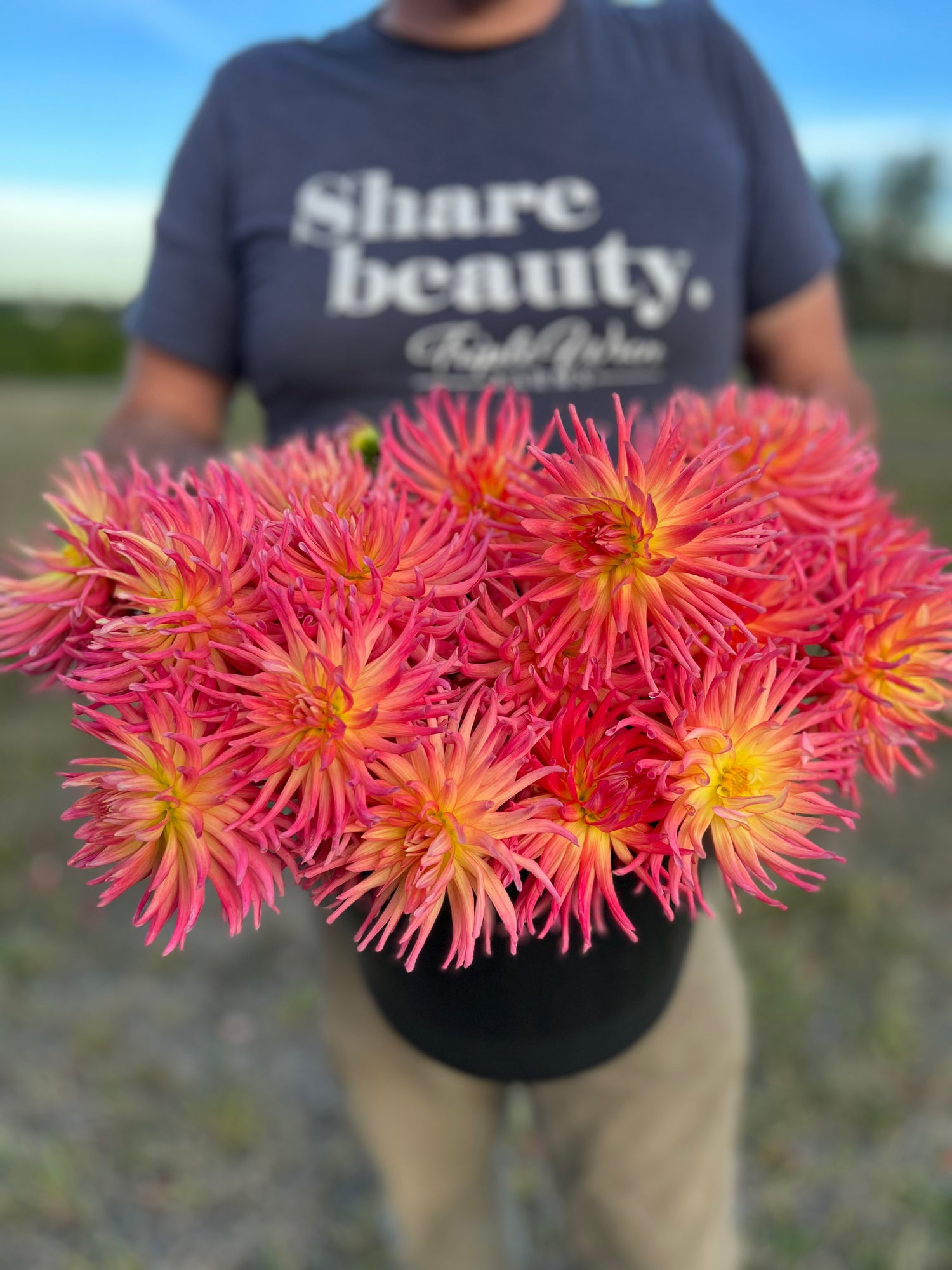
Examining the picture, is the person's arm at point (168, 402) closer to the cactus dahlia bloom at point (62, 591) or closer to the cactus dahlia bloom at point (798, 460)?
the cactus dahlia bloom at point (62, 591)

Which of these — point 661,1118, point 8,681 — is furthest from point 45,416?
point 661,1118

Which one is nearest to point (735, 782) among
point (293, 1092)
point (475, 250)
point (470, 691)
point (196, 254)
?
point (470, 691)

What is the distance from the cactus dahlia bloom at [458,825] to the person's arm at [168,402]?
684 millimetres

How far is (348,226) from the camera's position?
2.93 ft

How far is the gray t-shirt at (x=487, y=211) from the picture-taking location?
2.90 ft

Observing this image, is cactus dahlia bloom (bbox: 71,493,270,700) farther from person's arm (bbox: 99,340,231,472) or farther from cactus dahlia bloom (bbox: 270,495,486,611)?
person's arm (bbox: 99,340,231,472)

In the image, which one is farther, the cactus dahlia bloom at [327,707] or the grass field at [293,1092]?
the grass field at [293,1092]

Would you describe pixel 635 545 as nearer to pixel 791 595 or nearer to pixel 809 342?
pixel 791 595

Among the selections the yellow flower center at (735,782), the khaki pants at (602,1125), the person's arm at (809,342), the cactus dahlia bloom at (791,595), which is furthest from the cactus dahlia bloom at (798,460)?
the person's arm at (809,342)

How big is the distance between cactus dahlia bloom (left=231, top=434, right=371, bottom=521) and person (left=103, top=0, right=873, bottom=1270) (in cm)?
46

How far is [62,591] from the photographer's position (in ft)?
1.37

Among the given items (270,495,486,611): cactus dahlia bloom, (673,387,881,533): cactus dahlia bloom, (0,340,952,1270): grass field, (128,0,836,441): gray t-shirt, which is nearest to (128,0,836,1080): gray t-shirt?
(128,0,836,441): gray t-shirt

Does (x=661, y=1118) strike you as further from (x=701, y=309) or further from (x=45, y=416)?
(x=45, y=416)

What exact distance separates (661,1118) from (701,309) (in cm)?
73
